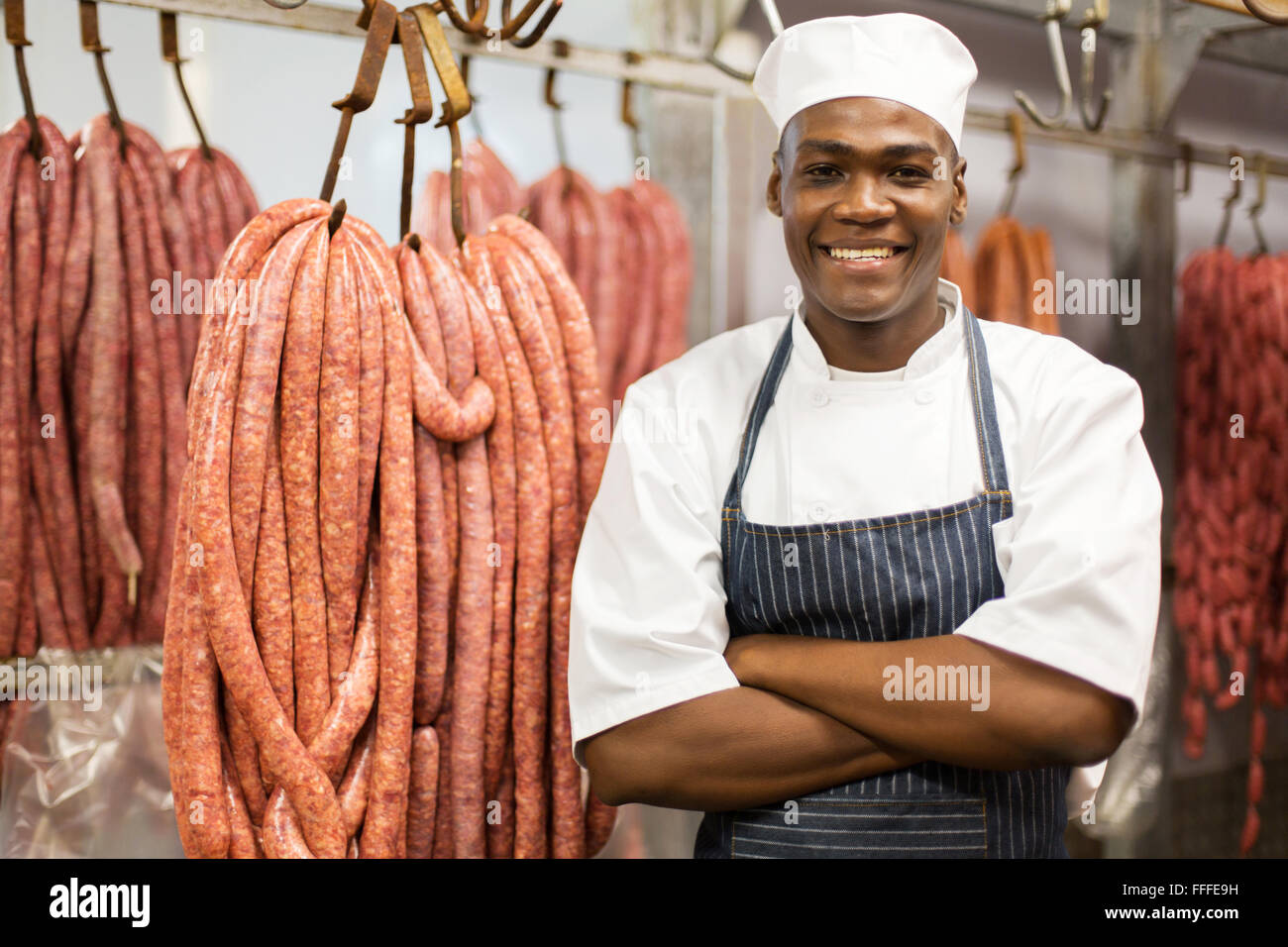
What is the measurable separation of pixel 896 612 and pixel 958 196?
65 centimetres

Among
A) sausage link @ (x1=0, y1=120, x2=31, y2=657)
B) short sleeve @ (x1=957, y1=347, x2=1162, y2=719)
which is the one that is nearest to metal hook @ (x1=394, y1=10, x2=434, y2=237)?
sausage link @ (x1=0, y1=120, x2=31, y2=657)

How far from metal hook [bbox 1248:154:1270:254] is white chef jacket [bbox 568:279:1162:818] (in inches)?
49.3

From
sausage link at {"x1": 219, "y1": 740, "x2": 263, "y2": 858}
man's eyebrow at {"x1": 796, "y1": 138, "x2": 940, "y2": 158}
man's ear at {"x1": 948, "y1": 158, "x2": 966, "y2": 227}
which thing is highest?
man's eyebrow at {"x1": 796, "y1": 138, "x2": 940, "y2": 158}

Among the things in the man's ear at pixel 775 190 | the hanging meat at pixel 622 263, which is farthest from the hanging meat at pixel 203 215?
the man's ear at pixel 775 190

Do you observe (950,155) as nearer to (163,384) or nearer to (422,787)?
(422,787)

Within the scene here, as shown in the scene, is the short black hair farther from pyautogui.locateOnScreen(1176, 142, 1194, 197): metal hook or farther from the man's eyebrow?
pyautogui.locateOnScreen(1176, 142, 1194, 197): metal hook

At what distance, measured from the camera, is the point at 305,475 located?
1562mm

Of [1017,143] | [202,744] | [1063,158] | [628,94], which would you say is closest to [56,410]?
[202,744]

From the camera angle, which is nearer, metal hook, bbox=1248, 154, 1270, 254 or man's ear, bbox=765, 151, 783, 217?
man's ear, bbox=765, 151, 783, 217

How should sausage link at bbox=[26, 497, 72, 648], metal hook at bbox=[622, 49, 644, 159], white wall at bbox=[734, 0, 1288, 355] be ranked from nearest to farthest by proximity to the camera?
1. sausage link at bbox=[26, 497, 72, 648]
2. metal hook at bbox=[622, 49, 644, 159]
3. white wall at bbox=[734, 0, 1288, 355]

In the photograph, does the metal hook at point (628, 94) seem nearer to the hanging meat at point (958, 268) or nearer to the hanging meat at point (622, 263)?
the hanging meat at point (622, 263)

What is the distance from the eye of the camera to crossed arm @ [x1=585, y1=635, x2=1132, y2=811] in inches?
56.2
